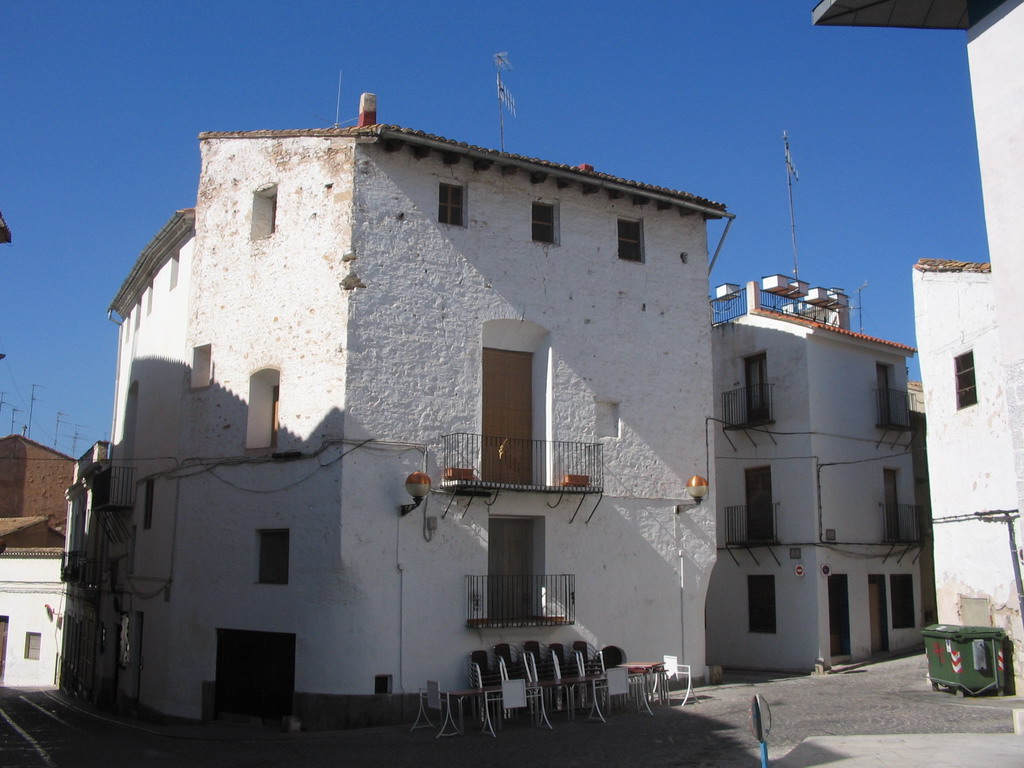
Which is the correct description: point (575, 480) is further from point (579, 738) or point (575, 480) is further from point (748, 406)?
point (748, 406)

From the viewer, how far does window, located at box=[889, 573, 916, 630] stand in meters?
23.5

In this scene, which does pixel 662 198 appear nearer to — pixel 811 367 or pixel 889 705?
pixel 811 367

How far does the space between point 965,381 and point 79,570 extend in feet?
76.9

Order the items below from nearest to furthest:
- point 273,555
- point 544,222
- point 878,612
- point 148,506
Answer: point 273,555 < point 544,222 < point 148,506 < point 878,612

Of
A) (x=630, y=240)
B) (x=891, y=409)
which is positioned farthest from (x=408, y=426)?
(x=891, y=409)

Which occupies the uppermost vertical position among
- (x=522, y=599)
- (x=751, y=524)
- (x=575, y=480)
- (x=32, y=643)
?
(x=575, y=480)

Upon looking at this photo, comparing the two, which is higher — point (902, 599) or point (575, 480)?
point (575, 480)

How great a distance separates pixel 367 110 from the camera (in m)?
18.3

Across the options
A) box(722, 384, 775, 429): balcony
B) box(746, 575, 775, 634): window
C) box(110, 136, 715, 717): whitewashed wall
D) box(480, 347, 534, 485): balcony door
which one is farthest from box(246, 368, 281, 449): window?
box(746, 575, 775, 634): window

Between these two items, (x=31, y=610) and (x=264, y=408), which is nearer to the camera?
(x=264, y=408)

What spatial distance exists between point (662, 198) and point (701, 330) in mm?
2856

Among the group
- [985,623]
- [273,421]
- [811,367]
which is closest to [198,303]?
[273,421]

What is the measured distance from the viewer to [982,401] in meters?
17.6

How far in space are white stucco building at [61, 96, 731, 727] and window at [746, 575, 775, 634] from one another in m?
4.97
